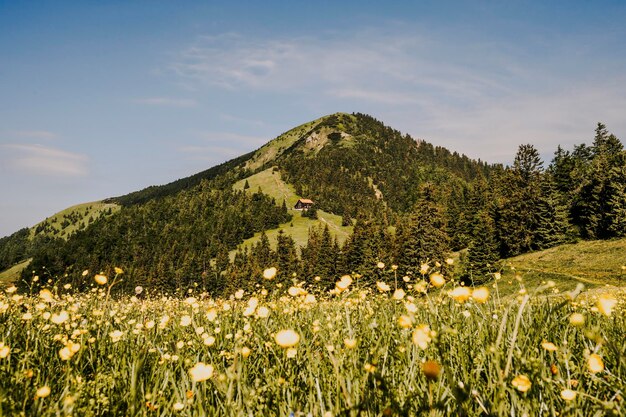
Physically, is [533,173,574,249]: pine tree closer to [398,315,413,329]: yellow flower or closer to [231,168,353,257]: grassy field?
[231,168,353,257]: grassy field

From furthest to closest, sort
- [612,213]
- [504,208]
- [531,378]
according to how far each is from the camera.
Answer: [504,208] < [612,213] < [531,378]

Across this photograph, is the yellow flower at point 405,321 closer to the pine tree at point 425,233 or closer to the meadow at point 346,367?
the meadow at point 346,367

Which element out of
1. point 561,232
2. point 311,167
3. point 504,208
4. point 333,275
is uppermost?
point 311,167

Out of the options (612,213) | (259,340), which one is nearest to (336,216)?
(612,213)

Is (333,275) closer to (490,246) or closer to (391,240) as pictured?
(391,240)

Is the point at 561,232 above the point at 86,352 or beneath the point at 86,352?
beneath

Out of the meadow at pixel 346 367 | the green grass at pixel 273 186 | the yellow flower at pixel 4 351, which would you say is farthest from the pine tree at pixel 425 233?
the green grass at pixel 273 186

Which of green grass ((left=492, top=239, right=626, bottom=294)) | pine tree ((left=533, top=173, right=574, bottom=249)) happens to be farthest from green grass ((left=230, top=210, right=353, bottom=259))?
green grass ((left=492, top=239, right=626, bottom=294))

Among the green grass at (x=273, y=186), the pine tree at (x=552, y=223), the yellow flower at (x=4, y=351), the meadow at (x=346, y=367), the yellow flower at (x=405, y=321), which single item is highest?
the green grass at (x=273, y=186)

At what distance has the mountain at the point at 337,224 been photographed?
54.1m

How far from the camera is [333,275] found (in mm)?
68562

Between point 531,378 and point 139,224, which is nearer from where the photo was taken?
point 531,378

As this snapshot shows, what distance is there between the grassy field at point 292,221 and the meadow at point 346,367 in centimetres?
9673

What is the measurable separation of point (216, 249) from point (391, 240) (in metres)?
75.5
